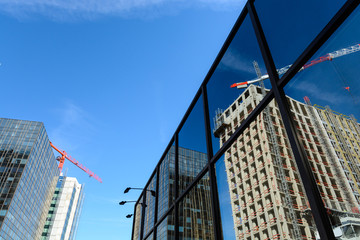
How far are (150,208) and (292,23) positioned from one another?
29.1 ft

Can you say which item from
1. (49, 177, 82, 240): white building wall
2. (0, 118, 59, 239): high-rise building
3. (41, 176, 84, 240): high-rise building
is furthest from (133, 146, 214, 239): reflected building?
(49, 177, 82, 240): white building wall

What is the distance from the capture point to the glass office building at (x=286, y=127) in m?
2.78

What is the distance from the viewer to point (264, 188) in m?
3.83

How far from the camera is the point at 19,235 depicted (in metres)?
68.8

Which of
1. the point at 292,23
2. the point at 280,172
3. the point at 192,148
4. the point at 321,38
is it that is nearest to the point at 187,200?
the point at 192,148

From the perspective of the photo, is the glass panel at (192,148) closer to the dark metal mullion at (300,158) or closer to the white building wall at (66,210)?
the dark metal mullion at (300,158)

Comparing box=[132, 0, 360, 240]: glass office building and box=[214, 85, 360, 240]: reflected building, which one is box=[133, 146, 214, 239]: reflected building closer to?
box=[132, 0, 360, 240]: glass office building

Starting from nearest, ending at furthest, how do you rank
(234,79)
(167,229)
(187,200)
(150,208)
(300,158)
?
(300,158), (234,79), (187,200), (167,229), (150,208)

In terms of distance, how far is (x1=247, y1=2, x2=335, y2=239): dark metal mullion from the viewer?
2647 mm

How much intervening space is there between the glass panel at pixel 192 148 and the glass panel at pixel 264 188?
1.48 metres

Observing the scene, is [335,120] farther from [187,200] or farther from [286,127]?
[187,200]

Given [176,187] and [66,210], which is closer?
[176,187]

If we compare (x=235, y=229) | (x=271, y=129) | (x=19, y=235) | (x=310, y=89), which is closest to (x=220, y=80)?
(x=271, y=129)

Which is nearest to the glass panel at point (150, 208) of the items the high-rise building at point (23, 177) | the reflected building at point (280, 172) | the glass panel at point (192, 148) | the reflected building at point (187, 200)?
the reflected building at point (187, 200)
